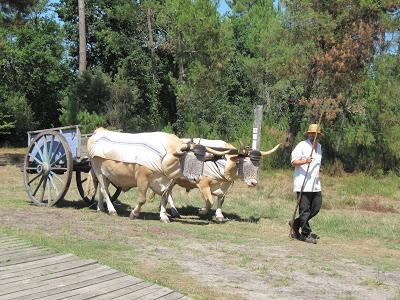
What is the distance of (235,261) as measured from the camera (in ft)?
27.3

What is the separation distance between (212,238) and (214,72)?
22.9 m

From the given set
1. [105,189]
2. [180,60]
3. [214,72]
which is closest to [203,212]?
[105,189]

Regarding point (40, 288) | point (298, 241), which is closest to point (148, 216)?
point (298, 241)

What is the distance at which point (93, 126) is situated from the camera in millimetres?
28172

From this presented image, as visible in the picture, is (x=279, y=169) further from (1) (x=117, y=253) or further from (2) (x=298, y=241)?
(1) (x=117, y=253)

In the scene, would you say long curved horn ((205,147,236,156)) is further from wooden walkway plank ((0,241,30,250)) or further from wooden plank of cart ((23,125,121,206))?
wooden walkway plank ((0,241,30,250))

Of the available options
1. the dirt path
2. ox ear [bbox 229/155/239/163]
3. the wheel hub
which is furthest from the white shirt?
the wheel hub

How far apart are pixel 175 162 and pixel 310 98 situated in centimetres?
1445

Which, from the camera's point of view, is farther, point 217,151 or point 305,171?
point 217,151

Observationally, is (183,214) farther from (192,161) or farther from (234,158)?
(192,161)

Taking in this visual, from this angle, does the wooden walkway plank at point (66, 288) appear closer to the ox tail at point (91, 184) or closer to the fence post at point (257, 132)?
the ox tail at point (91, 184)

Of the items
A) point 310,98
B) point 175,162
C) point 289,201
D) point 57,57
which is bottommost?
point 289,201

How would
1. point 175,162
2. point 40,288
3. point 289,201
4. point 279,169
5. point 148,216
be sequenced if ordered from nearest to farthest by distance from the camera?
point 40,288 < point 175,162 < point 148,216 < point 289,201 < point 279,169

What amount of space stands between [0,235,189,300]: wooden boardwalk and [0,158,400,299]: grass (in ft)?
1.21
